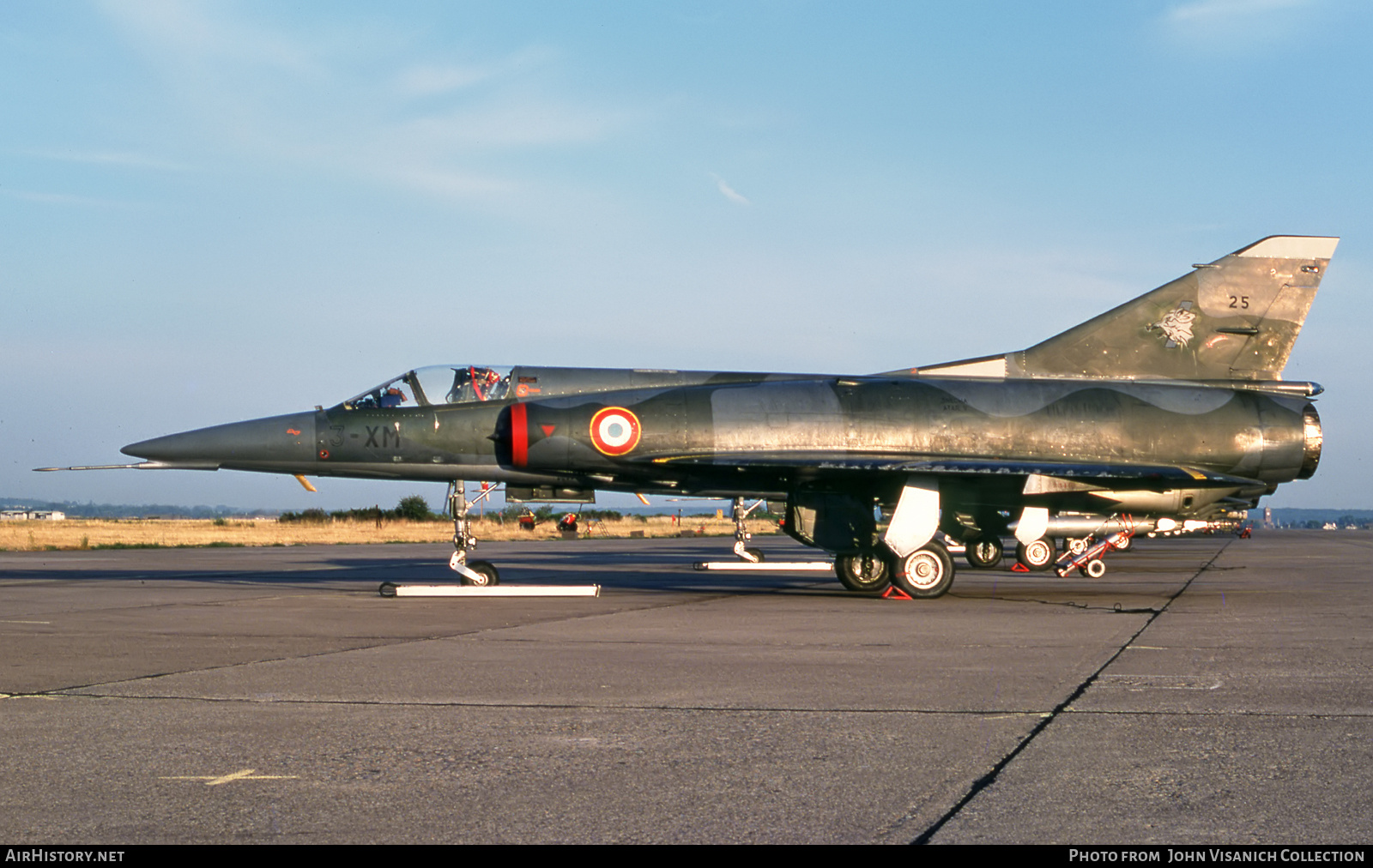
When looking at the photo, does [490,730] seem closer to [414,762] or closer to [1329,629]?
[414,762]

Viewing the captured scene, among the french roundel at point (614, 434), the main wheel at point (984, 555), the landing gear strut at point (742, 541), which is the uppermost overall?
the french roundel at point (614, 434)

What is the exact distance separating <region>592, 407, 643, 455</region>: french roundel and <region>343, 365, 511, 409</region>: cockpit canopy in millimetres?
1761

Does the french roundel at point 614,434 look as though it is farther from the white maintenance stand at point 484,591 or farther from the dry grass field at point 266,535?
the dry grass field at point 266,535

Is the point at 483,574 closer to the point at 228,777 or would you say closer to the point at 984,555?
the point at 228,777

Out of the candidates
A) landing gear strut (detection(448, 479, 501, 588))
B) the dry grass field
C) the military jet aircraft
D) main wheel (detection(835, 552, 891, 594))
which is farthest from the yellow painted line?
the dry grass field

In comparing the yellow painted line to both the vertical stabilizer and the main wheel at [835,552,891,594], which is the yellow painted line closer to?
the main wheel at [835,552,891,594]

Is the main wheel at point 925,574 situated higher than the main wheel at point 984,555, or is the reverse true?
the main wheel at point 925,574

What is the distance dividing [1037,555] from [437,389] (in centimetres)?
1313

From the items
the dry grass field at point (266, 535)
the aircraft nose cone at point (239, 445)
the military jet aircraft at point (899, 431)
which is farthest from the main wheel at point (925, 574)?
the dry grass field at point (266, 535)

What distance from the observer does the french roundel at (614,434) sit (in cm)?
1570

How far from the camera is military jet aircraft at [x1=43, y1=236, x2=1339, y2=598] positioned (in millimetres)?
15773

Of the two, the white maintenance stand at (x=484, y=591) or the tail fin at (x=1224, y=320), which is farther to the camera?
the tail fin at (x=1224, y=320)

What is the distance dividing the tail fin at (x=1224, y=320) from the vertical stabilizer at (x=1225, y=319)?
12mm

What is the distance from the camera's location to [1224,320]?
56.7 feet
